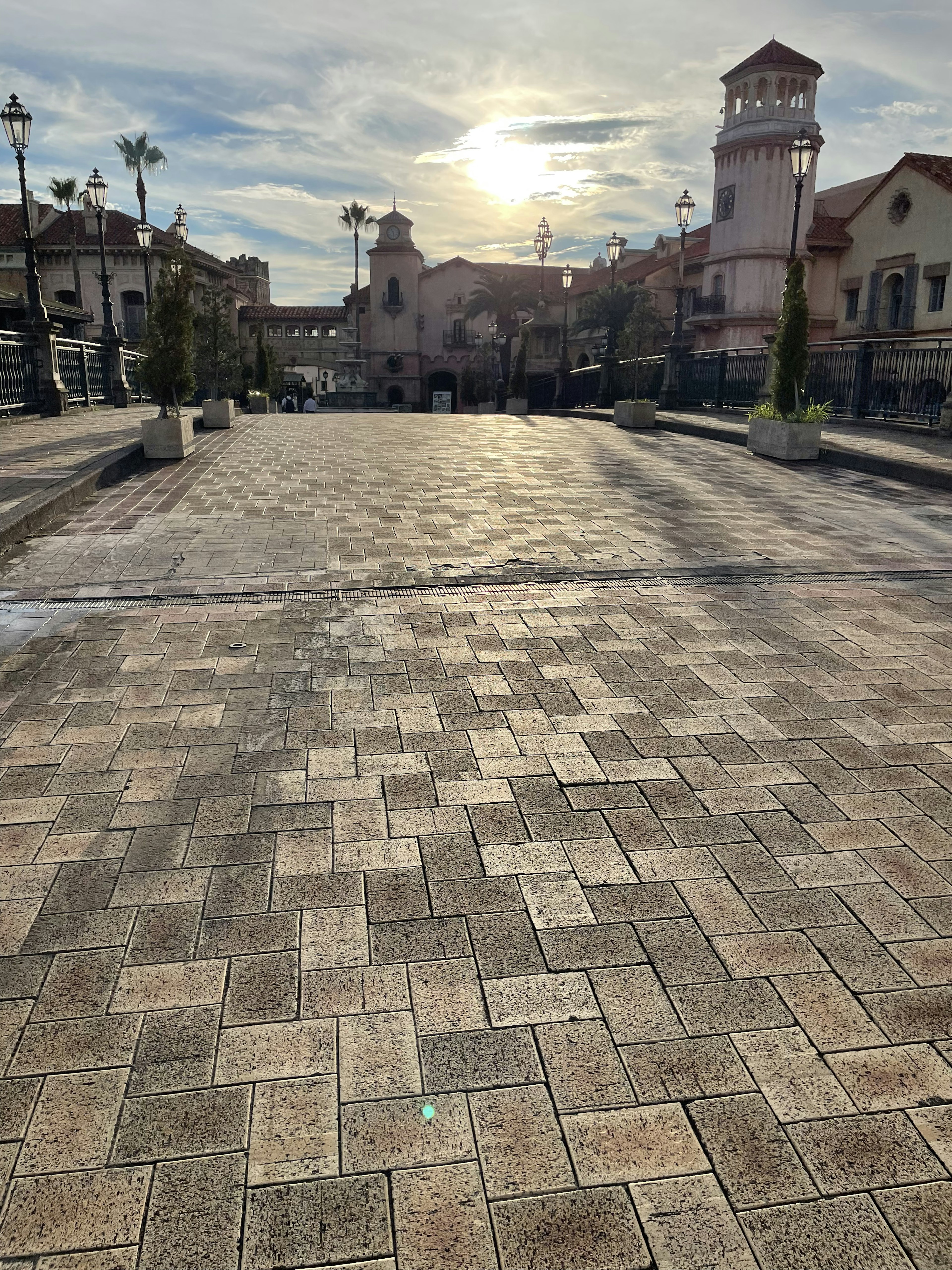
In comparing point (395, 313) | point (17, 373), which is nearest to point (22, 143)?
point (17, 373)

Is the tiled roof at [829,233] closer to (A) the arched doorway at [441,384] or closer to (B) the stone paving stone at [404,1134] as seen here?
(A) the arched doorway at [441,384]

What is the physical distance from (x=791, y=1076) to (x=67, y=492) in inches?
380

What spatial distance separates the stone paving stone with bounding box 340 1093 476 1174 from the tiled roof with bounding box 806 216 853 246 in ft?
145

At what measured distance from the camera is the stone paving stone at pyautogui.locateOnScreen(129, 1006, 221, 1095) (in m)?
2.43

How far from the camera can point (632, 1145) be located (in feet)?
7.40

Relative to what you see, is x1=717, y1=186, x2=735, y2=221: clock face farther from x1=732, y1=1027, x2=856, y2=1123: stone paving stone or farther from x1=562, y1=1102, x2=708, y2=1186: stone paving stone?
x1=562, y1=1102, x2=708, y2=1186: stone paving stone

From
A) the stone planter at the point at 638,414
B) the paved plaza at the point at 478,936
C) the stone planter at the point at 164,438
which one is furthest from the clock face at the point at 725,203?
the paved plaza at the point at 478,936

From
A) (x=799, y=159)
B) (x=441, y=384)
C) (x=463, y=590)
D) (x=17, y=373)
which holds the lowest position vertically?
(x=463, y=590)

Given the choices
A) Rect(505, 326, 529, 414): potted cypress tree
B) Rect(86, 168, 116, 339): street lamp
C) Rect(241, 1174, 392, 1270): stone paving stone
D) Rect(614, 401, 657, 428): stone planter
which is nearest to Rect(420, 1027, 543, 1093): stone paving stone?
Rect(241, 1174, 392, 1270): stone paving stone

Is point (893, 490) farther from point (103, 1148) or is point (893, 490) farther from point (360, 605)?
point (103, 1148)

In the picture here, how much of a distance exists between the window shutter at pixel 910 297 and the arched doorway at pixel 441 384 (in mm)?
38066

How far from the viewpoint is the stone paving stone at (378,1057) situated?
7.91ft

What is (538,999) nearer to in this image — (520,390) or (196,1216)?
(196,1216)

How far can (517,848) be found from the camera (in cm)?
356
